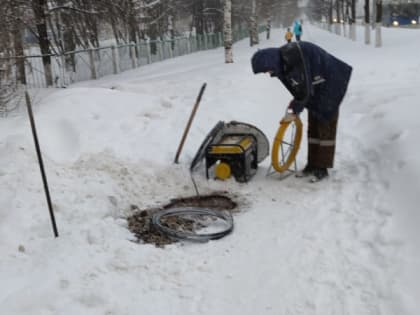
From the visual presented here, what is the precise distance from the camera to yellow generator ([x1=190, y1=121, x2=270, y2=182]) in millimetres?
5566

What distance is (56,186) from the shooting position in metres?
4.77

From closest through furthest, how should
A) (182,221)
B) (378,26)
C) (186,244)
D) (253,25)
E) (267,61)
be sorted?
(186,244), (182,221), (267,61), (378,26), (253,25)

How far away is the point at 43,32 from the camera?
16.2 m

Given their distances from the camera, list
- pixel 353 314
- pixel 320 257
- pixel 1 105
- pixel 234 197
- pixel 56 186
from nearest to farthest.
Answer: pixel 353 314, pixel 320 257, pixel 56 186, pixel 234 197, pixel 1 105

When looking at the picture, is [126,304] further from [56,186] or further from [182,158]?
[182,158]

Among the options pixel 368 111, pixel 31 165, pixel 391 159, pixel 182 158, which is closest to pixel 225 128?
pixel 182 158

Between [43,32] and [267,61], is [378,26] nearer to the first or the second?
[43,32]

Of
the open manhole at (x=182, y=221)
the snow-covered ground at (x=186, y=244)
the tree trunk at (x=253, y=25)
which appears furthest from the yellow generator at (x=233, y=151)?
the tree trunk at (x=253, y=25)

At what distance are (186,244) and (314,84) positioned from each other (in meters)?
2.38

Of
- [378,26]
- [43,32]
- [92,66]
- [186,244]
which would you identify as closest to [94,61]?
[92,66]

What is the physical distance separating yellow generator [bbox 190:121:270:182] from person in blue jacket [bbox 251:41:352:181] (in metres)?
0.60

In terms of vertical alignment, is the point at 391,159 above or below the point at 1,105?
below

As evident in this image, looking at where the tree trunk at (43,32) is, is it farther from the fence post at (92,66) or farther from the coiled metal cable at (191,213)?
the coiled metal cable at (191,213)

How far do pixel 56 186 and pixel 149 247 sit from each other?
4.38 feet
